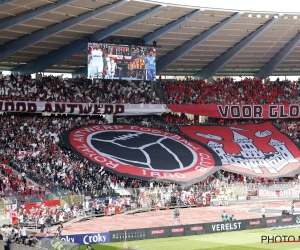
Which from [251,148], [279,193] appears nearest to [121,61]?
[251,148]

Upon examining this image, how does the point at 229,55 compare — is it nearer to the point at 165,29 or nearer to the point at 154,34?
the point at 154,34

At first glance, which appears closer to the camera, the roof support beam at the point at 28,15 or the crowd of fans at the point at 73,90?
the roof support beam at the point at 28,15

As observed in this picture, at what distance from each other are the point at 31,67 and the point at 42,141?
10.0 metres

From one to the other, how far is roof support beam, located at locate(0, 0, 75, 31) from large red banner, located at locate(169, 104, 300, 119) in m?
19.6

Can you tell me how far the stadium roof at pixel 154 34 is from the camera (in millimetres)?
45906

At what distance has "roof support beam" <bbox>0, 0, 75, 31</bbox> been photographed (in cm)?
4303

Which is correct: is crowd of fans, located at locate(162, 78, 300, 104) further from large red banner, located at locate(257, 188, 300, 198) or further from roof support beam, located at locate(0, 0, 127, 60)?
roof support beam, located at locate(0, 0, 127, 60)

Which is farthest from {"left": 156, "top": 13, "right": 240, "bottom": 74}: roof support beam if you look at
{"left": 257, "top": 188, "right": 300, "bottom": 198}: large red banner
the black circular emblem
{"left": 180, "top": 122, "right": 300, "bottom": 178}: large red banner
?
{"left": 257, "top": 188, "right": 300, "bottom": 198}: large red banner

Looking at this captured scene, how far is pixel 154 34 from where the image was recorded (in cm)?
5431

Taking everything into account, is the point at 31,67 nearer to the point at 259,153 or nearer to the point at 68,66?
the point at 68,66

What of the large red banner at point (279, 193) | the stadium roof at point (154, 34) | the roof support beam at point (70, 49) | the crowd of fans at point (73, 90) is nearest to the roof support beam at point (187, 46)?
the stadium roof at point (154, 34)

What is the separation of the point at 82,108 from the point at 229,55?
49.8ft

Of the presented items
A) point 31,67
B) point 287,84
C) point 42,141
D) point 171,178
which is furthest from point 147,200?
point 287,84

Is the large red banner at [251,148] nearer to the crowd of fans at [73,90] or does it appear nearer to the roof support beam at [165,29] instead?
the crowd of fans at [73,90]
